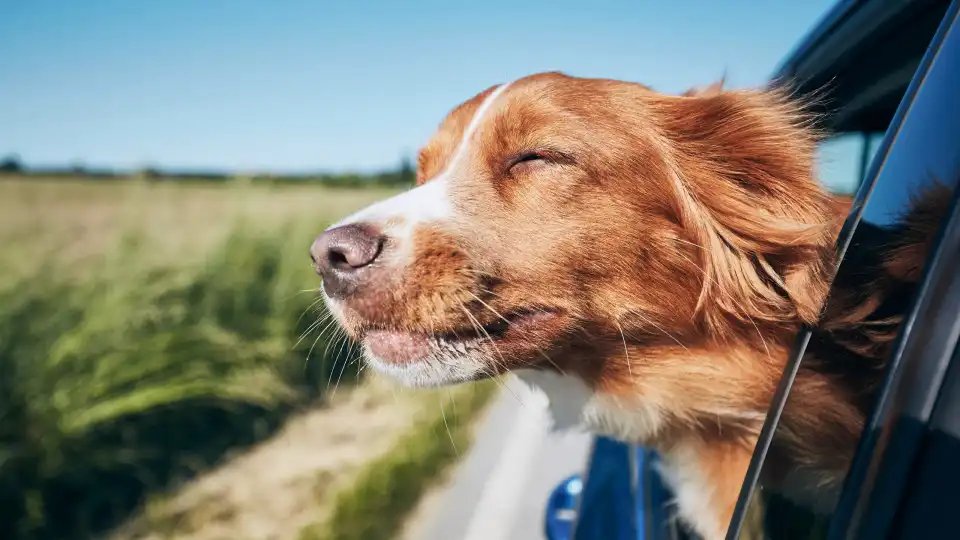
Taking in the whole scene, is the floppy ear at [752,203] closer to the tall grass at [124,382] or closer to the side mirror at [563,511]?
the side mirror at [563,511]

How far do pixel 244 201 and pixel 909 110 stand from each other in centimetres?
830

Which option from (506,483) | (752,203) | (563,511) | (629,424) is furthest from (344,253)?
(506,483)

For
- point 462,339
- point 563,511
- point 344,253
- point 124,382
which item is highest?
point 344,253

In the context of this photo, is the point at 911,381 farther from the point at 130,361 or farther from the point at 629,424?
the point at 130,361

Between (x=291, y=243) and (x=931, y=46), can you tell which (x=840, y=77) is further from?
(x=291, y=243)

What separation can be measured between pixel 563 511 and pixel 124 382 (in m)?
3.93

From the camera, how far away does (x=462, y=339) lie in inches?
59.6

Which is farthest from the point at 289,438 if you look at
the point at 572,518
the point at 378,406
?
the point at 572,518

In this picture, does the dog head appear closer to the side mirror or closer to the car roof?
the car roof

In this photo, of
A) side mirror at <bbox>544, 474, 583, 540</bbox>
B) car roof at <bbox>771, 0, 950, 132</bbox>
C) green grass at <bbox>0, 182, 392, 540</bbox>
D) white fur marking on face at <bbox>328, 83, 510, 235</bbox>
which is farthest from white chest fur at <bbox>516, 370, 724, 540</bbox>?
green grass at <bbox>0, 182, 392, 540</bbox>

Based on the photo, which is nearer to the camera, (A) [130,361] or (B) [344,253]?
(B) [344,253]

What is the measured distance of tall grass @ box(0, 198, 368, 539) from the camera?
4031 millimetres

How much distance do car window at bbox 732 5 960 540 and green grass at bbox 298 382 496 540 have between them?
2345 mm

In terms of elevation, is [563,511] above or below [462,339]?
below
